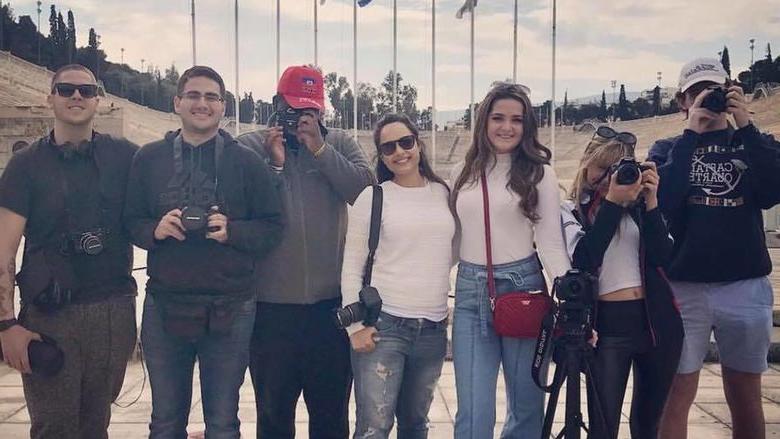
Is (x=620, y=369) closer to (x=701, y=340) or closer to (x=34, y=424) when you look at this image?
(x=701, y=340)

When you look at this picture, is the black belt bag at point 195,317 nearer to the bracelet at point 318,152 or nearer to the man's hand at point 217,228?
the man's hand at point 217,228

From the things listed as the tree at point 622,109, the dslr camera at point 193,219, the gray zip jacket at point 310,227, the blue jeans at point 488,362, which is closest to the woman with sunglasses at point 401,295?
the blue jeans at point 488,362

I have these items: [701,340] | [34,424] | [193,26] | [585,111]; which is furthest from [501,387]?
[585,111]

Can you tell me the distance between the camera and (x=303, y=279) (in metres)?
2.94

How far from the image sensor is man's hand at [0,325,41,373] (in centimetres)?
269

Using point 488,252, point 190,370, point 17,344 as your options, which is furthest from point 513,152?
point 17,344

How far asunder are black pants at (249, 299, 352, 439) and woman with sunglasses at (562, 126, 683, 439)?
1.09 m

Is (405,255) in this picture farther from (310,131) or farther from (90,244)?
(90,244)

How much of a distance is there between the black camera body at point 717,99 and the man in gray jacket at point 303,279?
1574 millimetres

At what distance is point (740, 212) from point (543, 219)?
0.97 metres

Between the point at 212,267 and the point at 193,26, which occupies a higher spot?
the point at 193,26

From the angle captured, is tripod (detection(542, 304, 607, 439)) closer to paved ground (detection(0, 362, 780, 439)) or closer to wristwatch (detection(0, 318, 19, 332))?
paved ground (detection(0, 362, 780, 439))

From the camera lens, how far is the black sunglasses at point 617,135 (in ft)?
9.39

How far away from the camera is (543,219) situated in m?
2.75
